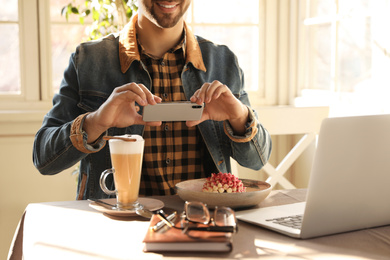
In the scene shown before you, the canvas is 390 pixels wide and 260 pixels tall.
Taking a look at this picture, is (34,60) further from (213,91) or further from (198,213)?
(198,213)

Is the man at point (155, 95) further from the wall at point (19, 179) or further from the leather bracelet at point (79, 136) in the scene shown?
the wall at point (19, 179)

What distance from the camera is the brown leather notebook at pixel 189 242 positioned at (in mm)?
871

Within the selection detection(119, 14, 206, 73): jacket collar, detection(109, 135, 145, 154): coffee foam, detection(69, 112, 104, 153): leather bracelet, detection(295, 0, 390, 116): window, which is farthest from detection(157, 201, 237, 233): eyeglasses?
detection(295, 0, 390, 116): window

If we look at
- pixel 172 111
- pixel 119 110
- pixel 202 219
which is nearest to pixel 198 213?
pixel 202 219

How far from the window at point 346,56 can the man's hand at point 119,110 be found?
45.5 inches

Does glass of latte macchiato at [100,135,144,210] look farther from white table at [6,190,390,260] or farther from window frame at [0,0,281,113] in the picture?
window frame at [0,0,281,113]

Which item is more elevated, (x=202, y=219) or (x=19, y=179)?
(x=202, y=219)

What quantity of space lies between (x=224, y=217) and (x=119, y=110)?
55 centimetres

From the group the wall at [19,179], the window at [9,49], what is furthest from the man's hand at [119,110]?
the window at [9,49]

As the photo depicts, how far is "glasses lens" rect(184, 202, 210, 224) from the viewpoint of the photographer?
92 cm

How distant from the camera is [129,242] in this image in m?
0.95

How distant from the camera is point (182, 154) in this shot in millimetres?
1661

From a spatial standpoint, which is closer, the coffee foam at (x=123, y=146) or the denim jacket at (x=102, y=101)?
the coffee foam at (x=123, y=146)

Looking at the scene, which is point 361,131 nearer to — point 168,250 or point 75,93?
point 168,250
